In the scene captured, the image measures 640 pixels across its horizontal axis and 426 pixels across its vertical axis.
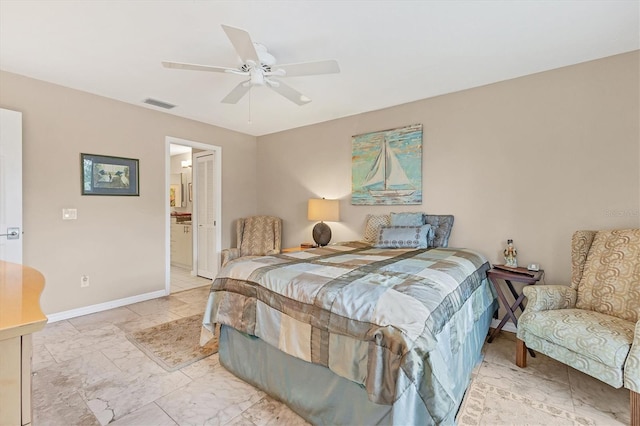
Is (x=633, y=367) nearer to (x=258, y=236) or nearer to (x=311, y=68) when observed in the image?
(x=311, y=68)

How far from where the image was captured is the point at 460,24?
2020mm

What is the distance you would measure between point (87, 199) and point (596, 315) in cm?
478

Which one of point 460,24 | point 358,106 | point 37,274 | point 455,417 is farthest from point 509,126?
point 37,274

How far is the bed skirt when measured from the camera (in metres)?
1.25

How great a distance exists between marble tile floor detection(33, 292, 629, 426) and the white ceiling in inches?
97.9

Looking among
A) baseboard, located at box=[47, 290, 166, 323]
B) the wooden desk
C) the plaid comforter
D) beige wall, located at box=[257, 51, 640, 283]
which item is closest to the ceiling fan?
the plaid comforter

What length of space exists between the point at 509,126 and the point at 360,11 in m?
1.93

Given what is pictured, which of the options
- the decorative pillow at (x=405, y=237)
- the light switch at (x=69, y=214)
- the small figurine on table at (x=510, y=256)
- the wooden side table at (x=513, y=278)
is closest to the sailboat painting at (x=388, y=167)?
the decorative pillow at (x=405, y=237)

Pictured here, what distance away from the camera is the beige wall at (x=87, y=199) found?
2.93 m

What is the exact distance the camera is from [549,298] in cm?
217

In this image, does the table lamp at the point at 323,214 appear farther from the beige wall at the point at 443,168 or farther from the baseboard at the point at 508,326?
the baseboard at the point at 508,326

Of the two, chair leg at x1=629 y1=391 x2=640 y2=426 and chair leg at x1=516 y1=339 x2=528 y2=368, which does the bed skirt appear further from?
chair leg at x1=629 y1=391 x2=640 y2=426

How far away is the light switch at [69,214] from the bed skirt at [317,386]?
2378 mm

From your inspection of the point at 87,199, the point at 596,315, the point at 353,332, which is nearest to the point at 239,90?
the point at 353,332
